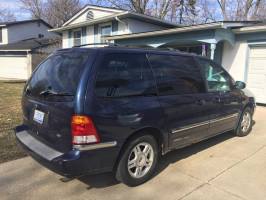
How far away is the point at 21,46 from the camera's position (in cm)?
2625

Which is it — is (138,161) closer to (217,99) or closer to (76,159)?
(76,159)

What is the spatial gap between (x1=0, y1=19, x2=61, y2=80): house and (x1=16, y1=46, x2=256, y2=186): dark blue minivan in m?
21.8

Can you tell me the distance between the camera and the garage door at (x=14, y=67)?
25.8m

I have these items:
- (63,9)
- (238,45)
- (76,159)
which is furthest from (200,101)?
(63,9)

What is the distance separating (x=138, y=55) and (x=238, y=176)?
7.63ft

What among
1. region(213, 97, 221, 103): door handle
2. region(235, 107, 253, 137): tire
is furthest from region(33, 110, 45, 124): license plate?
region(235, 107, 253, 137): tire

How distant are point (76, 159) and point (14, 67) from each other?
25.8m

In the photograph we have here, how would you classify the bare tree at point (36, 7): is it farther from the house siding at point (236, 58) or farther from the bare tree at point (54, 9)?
the house siding at point (236, 58)

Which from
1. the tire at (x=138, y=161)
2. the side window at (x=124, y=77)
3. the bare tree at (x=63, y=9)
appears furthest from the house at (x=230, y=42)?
the bare tree at (x=63, y=9)

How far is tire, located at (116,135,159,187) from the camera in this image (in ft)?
12.6

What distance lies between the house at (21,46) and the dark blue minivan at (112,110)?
21.8 meters

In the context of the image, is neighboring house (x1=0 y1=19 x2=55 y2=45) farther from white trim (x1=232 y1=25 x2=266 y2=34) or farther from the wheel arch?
the wheel arch

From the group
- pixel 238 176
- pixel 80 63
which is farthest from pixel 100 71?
pixel 238 176

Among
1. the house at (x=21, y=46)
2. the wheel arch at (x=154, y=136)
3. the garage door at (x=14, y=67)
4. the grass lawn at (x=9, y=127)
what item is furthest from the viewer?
the garage door at (x=14, y=67)
